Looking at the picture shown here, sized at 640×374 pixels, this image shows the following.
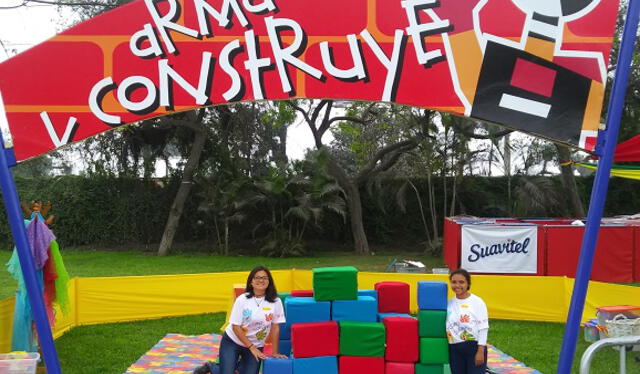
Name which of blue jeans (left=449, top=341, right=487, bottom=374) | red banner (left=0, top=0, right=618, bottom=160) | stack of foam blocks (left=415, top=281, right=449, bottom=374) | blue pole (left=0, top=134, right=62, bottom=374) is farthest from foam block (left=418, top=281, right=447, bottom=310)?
blue pole (left=0, top=134, right=62, bottom=374)

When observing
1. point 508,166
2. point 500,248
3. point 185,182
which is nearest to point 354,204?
point 508,166

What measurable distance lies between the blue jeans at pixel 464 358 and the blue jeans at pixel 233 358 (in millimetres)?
1807

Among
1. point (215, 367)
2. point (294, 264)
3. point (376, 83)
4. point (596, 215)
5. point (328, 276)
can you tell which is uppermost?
point (376, 83)

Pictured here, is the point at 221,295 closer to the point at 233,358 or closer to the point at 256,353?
the point at 233,358

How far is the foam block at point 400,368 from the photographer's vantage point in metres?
6.01

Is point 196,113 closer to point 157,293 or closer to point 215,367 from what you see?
point 157,293

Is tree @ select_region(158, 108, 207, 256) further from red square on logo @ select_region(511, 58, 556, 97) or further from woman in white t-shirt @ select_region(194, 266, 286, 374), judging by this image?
red square on logo @ select_region(511, 58, 556, 97)

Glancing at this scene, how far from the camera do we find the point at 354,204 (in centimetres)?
2128

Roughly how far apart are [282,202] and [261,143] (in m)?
3.99

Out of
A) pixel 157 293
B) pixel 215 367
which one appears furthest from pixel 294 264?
pixel 215 367

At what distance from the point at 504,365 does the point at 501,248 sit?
6197 mm

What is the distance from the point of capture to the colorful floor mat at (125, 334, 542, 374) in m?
7.16

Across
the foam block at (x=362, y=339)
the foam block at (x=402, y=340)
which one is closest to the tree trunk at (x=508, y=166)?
the foam block at (x=402, y=340)

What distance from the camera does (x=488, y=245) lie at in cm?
1335
